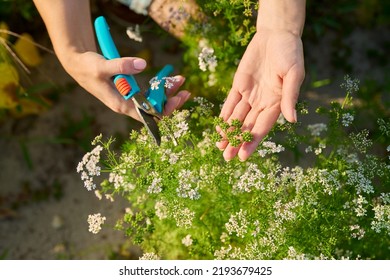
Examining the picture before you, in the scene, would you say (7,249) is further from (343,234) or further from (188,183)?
(343,234)

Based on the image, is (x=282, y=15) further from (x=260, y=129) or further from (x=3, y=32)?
(x=3, y=32)

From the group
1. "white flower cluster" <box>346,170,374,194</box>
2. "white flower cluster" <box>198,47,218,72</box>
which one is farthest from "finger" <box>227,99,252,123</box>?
"white flower cluster" <box>346,170,374,194</box>

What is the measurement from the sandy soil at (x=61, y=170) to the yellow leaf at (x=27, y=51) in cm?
6

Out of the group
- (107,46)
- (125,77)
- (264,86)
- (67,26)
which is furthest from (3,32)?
(264,86)

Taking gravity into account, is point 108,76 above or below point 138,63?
below

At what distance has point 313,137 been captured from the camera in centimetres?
249

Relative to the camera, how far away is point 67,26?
8.32 ft

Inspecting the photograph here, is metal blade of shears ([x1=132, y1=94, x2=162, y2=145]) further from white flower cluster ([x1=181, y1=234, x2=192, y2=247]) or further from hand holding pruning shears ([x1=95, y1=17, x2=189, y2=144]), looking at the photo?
white flower cluster ([x1=181, y1=234, x2=192, y2=247])

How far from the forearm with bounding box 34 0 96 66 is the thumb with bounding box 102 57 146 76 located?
0.33 metres

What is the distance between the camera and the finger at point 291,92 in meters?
2.04

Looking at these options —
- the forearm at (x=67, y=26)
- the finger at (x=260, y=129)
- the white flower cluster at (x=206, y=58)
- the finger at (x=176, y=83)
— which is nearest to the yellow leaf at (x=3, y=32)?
the forearm at (x=67, y=26)

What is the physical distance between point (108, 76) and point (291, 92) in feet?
2.61

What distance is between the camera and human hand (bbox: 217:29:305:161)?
2107 mm
